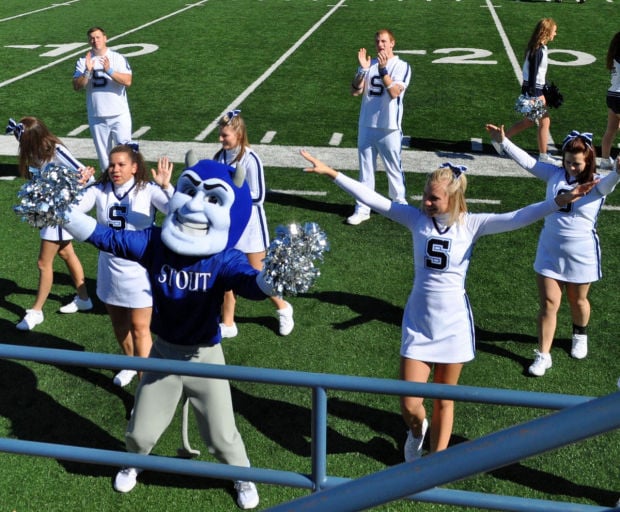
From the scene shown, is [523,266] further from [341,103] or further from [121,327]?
[341,103]

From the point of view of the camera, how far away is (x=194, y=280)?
3.60 meters

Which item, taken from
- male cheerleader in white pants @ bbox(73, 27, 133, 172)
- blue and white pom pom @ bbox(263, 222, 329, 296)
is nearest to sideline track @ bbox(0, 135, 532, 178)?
male cheerleader in white pants @ bbox(73, 27, 133, 172)

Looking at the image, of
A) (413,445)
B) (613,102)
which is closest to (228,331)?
(413,445)

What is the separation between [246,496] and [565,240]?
2.64m

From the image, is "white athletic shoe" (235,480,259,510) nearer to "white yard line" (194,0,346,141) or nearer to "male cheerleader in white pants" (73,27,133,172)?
"male cheerleader in white pants" (73,27,133,172)

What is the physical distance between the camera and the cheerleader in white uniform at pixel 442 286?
4.07 meters

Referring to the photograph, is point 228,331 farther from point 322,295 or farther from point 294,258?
point 294,258

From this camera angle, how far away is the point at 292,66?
1554 centimetres

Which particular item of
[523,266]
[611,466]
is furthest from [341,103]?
[611,466]

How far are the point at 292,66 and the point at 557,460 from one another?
→ 40.6 feet

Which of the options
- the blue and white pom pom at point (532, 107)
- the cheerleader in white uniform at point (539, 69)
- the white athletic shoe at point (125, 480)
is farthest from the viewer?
→ the cheerleader in white uniform at point (539, 69)

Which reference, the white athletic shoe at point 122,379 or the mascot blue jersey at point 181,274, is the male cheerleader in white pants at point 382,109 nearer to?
the white athletic shoe at point 122,379

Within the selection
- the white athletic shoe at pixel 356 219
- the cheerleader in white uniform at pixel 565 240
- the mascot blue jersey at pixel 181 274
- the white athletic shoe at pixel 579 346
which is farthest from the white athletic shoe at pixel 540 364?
the white athletic shoe at pixel 356 219

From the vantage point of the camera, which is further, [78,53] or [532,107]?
[78,53]
